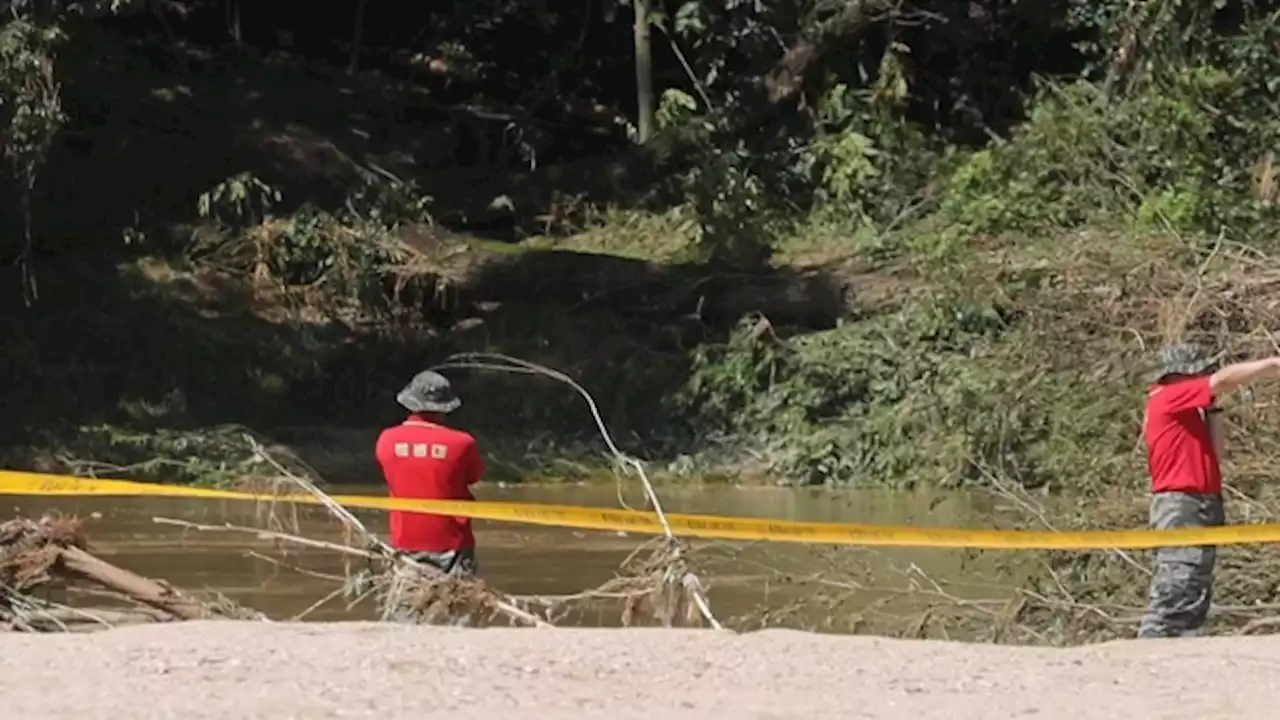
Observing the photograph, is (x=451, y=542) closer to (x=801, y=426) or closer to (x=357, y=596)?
(x=357, y=596)

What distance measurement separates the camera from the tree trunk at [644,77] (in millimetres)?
25922

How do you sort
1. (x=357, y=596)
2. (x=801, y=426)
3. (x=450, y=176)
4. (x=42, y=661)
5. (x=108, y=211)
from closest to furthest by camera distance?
(x=42, y=661) → (x=357, y=596) → (x=801, y=426) → (x=108, y=211) → (x=450, y=176)

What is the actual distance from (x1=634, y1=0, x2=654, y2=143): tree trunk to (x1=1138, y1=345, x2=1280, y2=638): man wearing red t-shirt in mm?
16637

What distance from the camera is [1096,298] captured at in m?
14.1

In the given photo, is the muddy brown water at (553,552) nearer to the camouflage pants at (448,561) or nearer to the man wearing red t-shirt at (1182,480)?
the camouflage pants at (448,561)

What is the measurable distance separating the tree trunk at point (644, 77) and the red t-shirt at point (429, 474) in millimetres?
16521

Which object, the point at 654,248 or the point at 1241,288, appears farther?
the point at 654,248

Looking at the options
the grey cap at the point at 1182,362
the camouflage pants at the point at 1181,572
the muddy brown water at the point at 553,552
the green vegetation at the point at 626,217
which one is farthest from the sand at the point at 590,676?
the green vegetation at the point at 626,217

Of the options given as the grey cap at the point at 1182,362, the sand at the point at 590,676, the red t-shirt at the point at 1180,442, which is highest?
the grey cap at the point at 1182,362

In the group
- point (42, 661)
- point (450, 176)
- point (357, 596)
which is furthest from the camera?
point (450, 176)

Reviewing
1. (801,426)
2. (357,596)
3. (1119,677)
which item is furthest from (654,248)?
(1119,677)

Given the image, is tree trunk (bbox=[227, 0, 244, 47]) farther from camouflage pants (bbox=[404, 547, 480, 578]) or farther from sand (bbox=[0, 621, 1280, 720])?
sand (bbox=[0, 621, 1280, 720])

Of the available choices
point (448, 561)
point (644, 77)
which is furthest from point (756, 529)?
point (644, 77)

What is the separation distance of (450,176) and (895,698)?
60.6 ft
